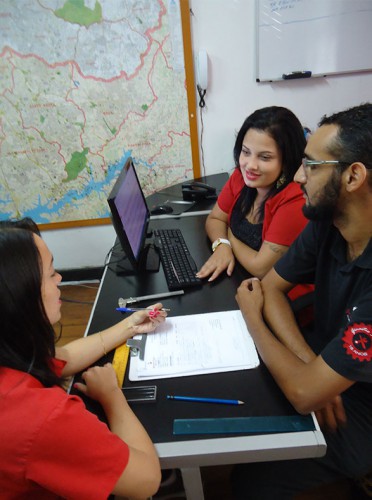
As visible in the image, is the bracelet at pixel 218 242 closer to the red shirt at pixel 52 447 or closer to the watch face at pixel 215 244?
the watch face at pixel 215 244

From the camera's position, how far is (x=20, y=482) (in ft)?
2.02

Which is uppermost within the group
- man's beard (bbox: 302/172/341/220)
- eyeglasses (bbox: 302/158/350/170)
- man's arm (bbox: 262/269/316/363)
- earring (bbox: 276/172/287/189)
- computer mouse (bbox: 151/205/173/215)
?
eyeglasses (bbox: 302/158/350/170)

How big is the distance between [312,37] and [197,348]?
6.95 feet

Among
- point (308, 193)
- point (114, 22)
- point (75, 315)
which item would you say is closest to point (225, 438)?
point (308, 193)

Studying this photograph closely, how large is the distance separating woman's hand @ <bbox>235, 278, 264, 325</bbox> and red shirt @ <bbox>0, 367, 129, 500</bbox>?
1.70 feet

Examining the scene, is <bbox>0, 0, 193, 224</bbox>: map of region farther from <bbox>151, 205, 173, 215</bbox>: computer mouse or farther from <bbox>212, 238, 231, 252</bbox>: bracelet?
<bbox>212, 238, 231, 252</bbox>: bracelet

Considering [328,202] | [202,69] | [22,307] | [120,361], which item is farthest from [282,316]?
[202,69]

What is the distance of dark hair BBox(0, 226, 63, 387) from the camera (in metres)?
0.67

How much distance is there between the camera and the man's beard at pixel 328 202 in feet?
2.96

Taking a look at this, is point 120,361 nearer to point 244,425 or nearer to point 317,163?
point 244,425

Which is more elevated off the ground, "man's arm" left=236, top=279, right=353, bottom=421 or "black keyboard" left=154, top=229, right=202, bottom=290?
"black keyboard" left=154, top=229, right=202, bottom=290

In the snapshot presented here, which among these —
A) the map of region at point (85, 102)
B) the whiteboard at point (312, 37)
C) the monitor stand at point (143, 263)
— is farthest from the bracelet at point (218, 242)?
the whiteboard at point (312, 37)

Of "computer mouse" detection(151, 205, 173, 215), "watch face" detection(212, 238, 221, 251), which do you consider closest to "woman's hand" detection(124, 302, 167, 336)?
"watch face" detection(212, 238, 221, 251)

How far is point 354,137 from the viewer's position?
867 mm
